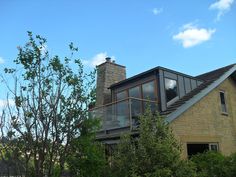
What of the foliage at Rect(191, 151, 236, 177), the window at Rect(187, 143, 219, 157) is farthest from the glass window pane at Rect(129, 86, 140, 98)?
the foliage at Rect(191, 151, 236, 177)

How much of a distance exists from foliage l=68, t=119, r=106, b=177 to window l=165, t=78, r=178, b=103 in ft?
19.5

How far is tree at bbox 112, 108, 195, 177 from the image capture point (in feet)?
27.9

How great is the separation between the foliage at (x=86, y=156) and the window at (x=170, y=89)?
595 cm

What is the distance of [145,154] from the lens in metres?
8.77

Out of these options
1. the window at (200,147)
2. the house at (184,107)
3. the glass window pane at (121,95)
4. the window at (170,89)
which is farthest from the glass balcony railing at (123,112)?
the window at (200,147)

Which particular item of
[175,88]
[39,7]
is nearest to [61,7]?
[39,7]

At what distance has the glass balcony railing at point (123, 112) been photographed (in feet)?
43.1

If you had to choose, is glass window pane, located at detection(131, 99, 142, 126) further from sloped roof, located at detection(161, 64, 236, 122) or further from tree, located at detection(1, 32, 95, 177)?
tree, located at detection(1, 32, 95, 177)

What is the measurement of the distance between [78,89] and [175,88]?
892 centimetres

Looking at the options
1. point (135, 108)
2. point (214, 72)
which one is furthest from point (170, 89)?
point (214, 72)

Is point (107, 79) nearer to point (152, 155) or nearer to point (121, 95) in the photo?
point (121, 95)

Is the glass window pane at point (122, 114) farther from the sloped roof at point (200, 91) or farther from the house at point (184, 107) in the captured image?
the sloped roof at point (200, 91)

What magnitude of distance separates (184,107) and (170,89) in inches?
73.5

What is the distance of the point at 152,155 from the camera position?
28.6 feet
